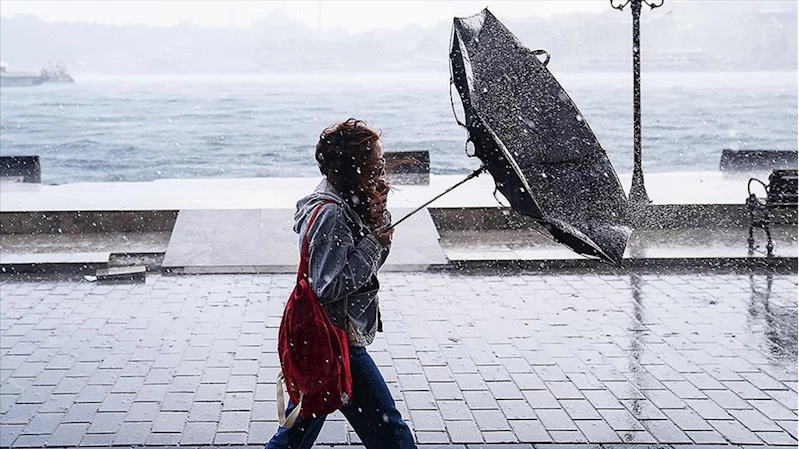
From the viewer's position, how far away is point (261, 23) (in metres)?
151

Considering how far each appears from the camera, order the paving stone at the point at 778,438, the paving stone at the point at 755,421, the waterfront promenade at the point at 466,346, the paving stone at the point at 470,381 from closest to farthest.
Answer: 1. the paving stone at the point at 778,438
2. the paving stone at the point at 755,421
3. the waterfront promenade at the point at 466,346
4. the paving stone at the point at 470,381

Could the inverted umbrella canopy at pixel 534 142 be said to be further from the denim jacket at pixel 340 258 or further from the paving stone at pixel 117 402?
the paving stone at pixel 117 402

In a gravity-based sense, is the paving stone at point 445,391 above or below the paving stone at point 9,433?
below

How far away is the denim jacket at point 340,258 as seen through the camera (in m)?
3.25

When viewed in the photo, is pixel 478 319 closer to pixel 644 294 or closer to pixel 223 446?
pixel 644 294

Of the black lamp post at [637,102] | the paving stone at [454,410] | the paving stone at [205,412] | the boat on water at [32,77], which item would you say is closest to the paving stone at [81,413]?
the paving stone at [205,412]

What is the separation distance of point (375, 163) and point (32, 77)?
132 m

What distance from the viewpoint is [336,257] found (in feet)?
10.6

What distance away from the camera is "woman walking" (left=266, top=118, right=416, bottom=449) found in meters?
3.26

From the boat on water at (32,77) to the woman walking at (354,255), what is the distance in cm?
12837


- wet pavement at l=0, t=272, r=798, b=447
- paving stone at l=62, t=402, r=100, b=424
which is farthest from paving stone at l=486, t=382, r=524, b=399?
paving stone at l=62, t=402, r=100, b=424

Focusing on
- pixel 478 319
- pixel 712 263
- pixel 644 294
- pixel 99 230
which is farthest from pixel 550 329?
pixel 99 230

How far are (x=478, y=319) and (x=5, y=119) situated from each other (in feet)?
316

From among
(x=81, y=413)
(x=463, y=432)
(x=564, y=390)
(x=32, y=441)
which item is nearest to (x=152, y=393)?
(x=81, y=413)
